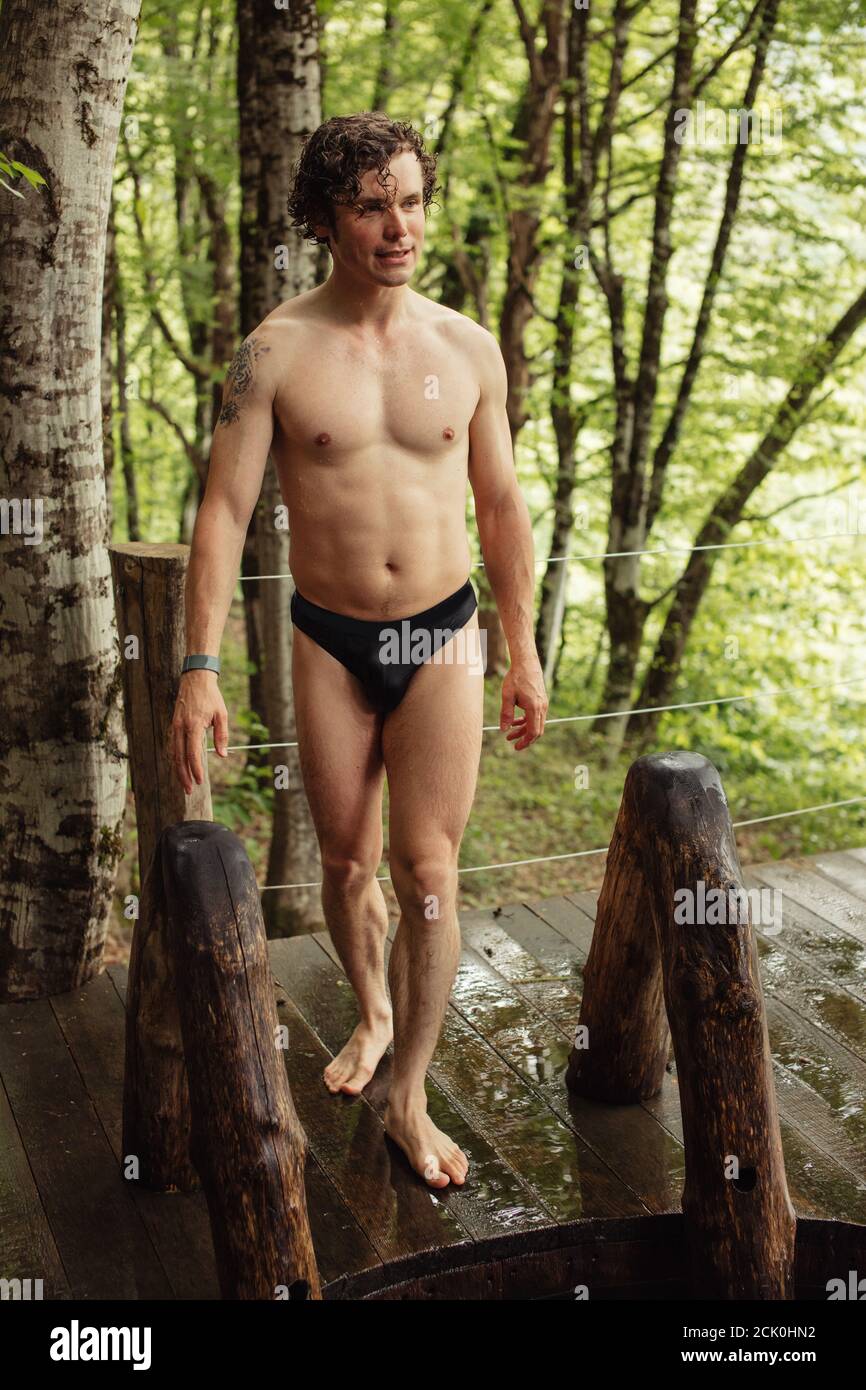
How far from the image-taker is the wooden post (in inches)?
99.0

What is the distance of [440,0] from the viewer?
24.6 feet

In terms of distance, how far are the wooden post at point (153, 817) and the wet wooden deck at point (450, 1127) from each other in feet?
0.35

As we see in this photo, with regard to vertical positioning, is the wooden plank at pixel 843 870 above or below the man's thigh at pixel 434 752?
below

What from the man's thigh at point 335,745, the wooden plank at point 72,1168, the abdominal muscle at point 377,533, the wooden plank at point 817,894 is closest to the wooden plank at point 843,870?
the wooden plank at point 817,894

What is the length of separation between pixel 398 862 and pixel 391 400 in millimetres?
851

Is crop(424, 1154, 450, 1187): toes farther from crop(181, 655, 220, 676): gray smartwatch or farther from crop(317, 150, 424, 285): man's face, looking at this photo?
crop(317, 150, 424, 285): man's face

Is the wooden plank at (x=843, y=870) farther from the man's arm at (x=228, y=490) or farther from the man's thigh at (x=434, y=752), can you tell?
the man's arm at (x=228, y=490)

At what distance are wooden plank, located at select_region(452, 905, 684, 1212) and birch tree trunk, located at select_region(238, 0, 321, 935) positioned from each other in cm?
87

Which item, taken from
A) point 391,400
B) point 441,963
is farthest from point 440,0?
point 441,963

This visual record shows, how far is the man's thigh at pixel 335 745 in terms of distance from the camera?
8.34ft
